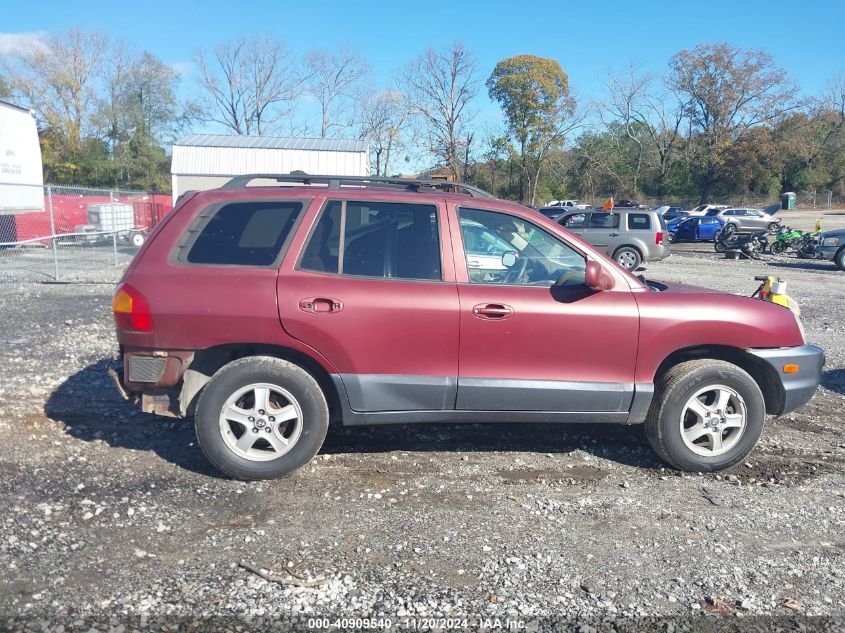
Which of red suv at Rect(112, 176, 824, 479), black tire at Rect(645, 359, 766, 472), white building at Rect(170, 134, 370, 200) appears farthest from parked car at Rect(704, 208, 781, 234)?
red suv at Rect(112, 176, 824, 479)

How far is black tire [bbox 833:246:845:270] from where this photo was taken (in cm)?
1894

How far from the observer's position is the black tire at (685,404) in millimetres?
4359

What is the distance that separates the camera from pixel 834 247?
19219 millimetres

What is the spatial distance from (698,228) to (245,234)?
3051 centimetres

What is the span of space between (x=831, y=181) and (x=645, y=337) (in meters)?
63.4

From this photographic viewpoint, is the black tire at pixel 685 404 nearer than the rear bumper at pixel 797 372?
Yes

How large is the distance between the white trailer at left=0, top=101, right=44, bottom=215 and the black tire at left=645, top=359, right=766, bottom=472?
1617 centimetres

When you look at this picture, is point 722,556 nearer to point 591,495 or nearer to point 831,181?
point 591,495

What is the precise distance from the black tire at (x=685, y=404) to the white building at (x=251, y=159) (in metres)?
32.3

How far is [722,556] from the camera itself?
3498mm

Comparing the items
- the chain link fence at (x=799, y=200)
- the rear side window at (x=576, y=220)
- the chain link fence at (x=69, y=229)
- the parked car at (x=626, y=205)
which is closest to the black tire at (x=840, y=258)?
the parked car at (x=626, y=205)

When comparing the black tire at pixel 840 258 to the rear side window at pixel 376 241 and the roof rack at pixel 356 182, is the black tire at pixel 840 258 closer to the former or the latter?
the roof rack at pixel 356 182

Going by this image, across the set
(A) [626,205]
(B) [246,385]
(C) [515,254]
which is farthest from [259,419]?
(A) [626,205]

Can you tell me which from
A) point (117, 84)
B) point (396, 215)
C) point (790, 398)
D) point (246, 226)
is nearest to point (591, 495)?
point (790, 398)
